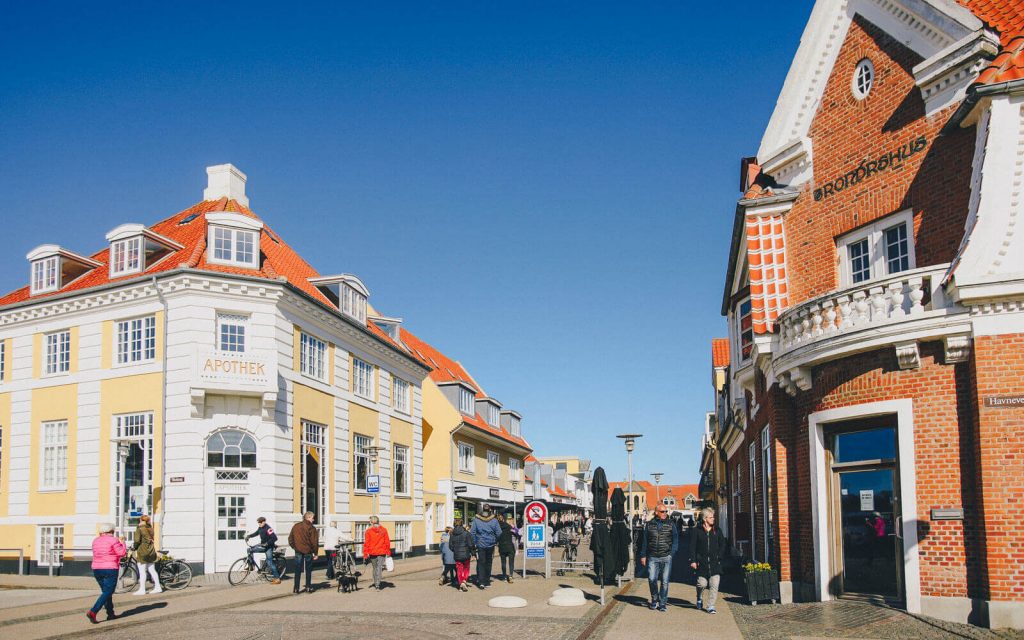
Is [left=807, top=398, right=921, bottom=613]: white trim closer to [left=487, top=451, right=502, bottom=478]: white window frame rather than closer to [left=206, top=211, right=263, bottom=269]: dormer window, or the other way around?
[left=206, top=211, right=263, bottom=269]: dormer window

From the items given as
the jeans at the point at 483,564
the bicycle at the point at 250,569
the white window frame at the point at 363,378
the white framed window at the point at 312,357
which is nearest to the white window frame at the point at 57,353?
the white framed window at the point at 312,357

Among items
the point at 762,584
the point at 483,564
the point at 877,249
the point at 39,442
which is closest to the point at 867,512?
the point at 762,584

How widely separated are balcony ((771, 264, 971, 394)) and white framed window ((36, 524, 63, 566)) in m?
21.0

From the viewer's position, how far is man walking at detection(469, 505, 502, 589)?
20.7m

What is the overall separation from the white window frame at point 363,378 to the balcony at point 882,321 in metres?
18.7

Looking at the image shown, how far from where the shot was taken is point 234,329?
81.3ft

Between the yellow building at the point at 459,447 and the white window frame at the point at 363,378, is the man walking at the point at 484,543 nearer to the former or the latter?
the white window frame at the point at 363,378

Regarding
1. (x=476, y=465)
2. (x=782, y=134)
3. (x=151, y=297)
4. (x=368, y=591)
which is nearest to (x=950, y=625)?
(x=782, y=134)

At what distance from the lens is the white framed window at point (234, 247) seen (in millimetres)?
25094

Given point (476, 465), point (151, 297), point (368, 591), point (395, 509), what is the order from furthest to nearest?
1. point (476, 465)
2. point (395, 509)
3. point (151, 297)
4. point (368, 591)

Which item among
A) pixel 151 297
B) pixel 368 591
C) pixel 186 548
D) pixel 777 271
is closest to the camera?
pixel 777 271

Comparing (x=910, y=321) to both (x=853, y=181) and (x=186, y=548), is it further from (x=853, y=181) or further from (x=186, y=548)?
(x=186, y=548)

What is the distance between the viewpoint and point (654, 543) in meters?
15.5

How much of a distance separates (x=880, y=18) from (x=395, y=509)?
24.7 m
